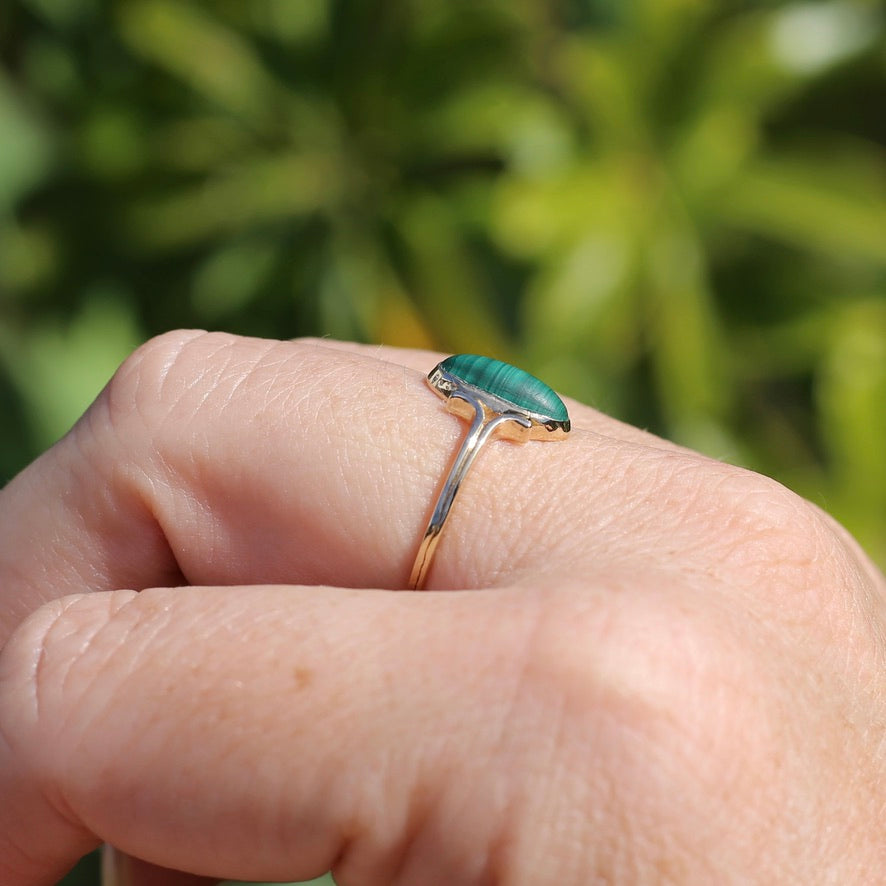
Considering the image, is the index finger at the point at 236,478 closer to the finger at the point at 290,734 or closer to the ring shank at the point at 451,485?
the ring shank at the point at 451,485

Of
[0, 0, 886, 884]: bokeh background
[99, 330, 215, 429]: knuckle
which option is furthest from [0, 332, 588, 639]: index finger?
[0, 0, 886, 884]: bokeh background

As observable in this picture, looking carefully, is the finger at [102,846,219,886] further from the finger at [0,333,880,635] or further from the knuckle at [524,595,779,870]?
the knuckle at [524,595,779,870]

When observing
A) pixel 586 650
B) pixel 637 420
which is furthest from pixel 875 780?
pixel 637 420

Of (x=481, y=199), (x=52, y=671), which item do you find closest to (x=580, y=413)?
(x=52, y=671)

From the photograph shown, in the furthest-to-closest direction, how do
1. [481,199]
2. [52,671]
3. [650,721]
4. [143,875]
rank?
[481,199] < [143,875] < [52,671] < [650,721]

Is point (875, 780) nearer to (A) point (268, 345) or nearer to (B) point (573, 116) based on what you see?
(A) point (268, 345)

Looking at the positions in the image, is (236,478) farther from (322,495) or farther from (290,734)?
(290,734)
